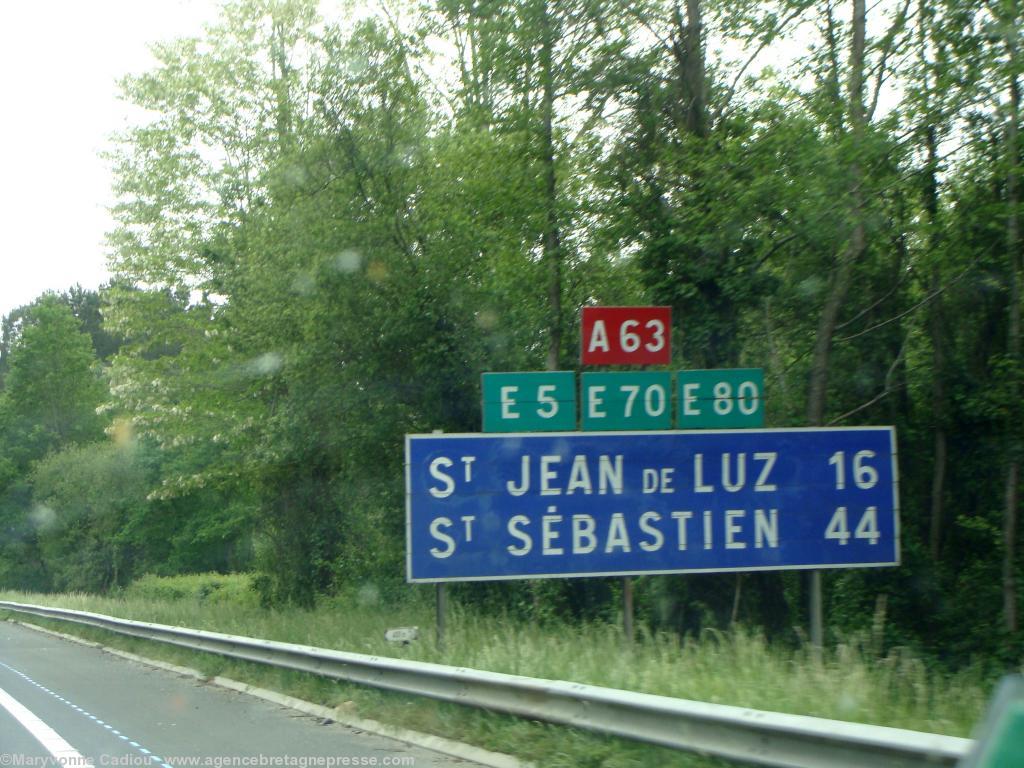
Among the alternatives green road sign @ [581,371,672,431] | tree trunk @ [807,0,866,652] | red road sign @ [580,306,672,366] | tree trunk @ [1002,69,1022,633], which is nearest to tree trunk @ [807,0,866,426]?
tree trunk @ [807,0,866,652]

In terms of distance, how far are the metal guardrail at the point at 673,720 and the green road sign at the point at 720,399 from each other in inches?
220

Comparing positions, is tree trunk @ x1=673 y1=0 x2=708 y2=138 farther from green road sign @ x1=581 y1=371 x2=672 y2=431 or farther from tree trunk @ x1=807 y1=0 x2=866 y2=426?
green road sign @ x1=581 y1=371 x2=672 y2=431

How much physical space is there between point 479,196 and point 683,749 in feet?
51.8

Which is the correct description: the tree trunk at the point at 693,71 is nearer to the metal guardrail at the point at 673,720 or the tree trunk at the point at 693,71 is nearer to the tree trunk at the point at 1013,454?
the tree trunk at the point at 1013,454

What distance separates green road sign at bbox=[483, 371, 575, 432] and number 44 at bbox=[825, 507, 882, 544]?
351 cm

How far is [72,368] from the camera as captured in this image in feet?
250

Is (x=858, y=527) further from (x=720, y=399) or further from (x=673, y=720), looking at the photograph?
(x=673, y=720)

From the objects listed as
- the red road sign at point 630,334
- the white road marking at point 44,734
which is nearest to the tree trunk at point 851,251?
the red road sign at point 630,334

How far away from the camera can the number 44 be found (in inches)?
571

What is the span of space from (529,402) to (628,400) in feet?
4.29

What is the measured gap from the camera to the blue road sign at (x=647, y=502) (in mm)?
13484

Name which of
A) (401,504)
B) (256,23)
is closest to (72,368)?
(256,23)

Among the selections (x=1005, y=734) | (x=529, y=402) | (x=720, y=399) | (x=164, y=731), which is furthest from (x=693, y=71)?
(x=1005, y=734)

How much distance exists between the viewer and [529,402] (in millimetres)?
14164
